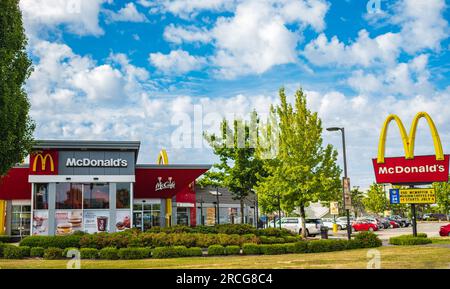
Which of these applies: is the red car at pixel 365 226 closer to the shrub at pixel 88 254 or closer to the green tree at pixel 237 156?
the green tree at pixel 237 156

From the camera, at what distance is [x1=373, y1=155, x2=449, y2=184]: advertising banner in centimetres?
2769

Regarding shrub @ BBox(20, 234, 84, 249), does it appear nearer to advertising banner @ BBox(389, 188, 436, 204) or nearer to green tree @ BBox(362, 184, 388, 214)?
advertising banner @ BBox(389, 188, 436, 204)

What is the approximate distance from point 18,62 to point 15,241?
818 inches

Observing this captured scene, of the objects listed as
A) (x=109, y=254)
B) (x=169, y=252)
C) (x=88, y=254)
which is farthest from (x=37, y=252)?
(x=169, y=252)

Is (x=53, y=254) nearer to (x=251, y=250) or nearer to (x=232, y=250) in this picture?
(x=232, y=250)

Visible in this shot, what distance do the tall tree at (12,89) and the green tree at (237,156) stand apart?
21.7 meters

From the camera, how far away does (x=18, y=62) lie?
70.6ft

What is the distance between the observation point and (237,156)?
137ft

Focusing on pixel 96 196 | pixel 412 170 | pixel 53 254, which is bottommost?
pixel 53 254

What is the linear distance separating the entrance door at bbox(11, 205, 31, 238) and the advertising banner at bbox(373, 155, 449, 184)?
27885mm

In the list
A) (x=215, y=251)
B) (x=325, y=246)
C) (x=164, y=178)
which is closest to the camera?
(x=215, y=251)

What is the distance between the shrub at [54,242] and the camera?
80.3ft

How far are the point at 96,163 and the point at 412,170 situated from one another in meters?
19.9
